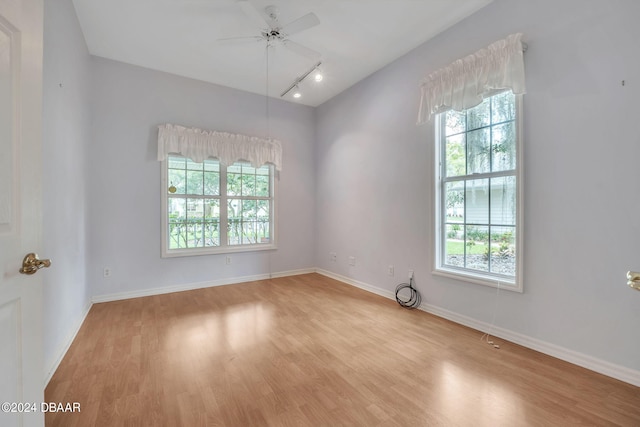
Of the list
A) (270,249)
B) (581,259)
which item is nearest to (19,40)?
(581,259)

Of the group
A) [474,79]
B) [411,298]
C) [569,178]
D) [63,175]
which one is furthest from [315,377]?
[474,79]

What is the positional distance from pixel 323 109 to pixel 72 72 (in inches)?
135

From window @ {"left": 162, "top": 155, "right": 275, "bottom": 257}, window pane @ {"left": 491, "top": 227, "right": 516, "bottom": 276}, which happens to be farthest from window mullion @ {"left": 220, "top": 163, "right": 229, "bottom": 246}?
window pane @ {"left": 491, "top": 227, "right": 516, "bottom": 276}

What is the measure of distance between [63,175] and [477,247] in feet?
12.9

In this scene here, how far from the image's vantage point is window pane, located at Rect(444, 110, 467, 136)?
9.43 feet

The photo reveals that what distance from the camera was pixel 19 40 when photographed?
100cm

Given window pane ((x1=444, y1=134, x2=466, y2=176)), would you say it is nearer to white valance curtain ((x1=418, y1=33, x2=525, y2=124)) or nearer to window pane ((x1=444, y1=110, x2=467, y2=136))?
window pane ((x1=444, y1=110, x2=467, y2=136))

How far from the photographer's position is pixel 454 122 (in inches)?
116

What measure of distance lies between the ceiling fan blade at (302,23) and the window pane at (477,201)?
2157 mm

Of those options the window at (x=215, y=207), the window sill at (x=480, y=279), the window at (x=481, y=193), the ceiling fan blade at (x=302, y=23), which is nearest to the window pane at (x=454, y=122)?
the window at (x=481, y=193)

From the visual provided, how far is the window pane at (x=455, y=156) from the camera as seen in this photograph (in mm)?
2881

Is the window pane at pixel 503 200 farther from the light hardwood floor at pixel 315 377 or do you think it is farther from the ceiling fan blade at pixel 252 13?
the ceiling fan blade at pixel 252 13

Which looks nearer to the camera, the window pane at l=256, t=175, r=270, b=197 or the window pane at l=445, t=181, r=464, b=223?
the window pane at l=445, t=181, r=464, b=223

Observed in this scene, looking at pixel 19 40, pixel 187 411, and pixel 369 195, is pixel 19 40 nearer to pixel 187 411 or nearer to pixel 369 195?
pixel 187 411
